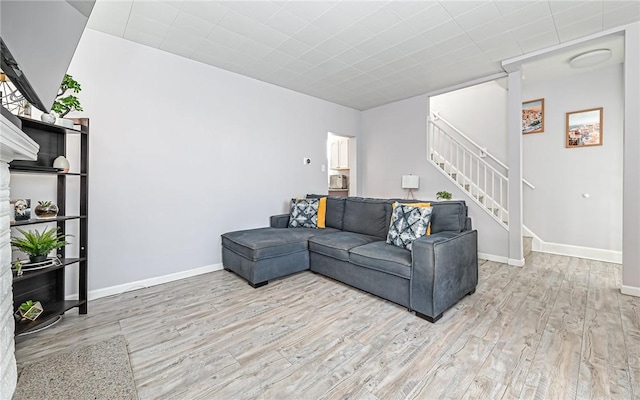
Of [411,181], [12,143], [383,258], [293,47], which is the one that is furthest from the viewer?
[411,181]

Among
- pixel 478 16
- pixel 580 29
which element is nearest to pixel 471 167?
pixel 580 29

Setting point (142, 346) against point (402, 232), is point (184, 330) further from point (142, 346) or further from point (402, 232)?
point (402, 232)

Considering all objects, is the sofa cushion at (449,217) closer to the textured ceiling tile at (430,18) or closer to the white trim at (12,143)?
the textured ceiling tile at (430,18)

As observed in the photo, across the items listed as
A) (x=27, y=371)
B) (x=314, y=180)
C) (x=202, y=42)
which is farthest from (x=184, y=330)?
(x=314, y=180)

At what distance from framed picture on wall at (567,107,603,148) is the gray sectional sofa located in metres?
2.75

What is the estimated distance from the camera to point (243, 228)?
3758 millimetres

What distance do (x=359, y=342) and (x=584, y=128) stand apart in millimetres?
4632

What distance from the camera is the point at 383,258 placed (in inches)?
96.6

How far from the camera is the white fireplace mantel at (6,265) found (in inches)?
47.1

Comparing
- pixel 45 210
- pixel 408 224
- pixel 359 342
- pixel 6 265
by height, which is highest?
pixel 45 210

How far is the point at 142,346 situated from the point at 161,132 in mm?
2198

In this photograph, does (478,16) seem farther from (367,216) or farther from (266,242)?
(266,242)

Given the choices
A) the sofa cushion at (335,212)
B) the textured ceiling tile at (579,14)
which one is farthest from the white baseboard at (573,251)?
the sofa cushion at (335,212)

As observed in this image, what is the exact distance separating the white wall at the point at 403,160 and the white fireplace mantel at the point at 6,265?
4.63 m
